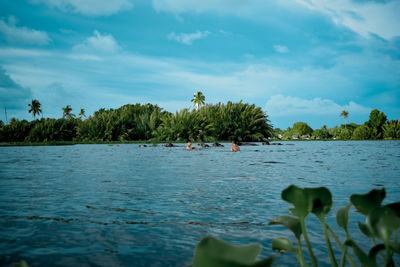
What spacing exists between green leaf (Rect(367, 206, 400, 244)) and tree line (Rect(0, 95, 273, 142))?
42.2 meters

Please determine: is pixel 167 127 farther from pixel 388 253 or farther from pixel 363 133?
pixel 363 133

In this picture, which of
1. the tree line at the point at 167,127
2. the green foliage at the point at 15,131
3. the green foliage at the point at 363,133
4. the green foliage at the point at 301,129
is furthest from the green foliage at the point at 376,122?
the green foliage at the point at 15,131

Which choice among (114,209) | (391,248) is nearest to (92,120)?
(114,209)

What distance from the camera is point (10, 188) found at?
8336 mm

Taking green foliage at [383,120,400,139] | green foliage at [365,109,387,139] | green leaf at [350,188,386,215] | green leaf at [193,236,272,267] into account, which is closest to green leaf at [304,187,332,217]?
green leaf at [350,188,386,215]

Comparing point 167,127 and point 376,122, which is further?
point 376,122

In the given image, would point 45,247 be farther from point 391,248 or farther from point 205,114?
point 205,114

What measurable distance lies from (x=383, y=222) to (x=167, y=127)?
43449 mm

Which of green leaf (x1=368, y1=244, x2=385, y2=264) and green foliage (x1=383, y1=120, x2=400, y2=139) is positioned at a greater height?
green foliage (x1=383, y1=120, x2=400, y2=139)

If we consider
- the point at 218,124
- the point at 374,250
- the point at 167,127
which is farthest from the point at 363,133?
the point at 374,250

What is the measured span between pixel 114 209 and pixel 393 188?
6.47 meters

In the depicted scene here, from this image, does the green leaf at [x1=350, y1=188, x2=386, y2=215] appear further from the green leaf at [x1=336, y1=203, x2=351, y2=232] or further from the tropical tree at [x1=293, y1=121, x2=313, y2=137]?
the tropical tree at [x1=293, y1=121, x2=313, y2=137]

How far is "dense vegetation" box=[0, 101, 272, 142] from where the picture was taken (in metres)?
45.1

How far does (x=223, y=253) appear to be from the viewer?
34.1 inches
